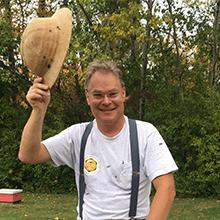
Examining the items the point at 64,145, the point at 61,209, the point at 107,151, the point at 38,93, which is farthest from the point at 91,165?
the point at 61,209

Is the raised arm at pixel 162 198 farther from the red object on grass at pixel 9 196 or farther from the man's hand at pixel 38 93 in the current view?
the red object on grass at pixel 9 196

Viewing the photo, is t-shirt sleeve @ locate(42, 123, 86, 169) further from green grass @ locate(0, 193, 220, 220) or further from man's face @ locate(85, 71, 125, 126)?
green grass @ locate(0, 193, 220, 220)

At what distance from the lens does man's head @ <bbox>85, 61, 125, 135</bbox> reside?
6.89ft

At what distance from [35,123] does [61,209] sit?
7074 millimetres

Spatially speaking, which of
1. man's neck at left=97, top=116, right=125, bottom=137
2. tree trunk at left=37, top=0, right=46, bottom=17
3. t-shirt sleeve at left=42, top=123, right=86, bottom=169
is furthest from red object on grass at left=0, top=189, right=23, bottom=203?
man's neck at left=97, top=116, right=125, bottom=137

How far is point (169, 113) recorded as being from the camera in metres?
11.3

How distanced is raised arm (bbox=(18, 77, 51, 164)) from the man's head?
0.99ft

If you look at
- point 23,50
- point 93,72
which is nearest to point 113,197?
point 93,72

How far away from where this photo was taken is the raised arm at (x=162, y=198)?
5.98 feet

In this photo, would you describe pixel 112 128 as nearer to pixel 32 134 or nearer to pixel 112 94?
pixel 112 94

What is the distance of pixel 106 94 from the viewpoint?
6.93ft

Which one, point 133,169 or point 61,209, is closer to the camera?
point 133,169

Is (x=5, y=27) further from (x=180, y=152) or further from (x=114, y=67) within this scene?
(x=114, y=67)

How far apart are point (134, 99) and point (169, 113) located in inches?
52.2
